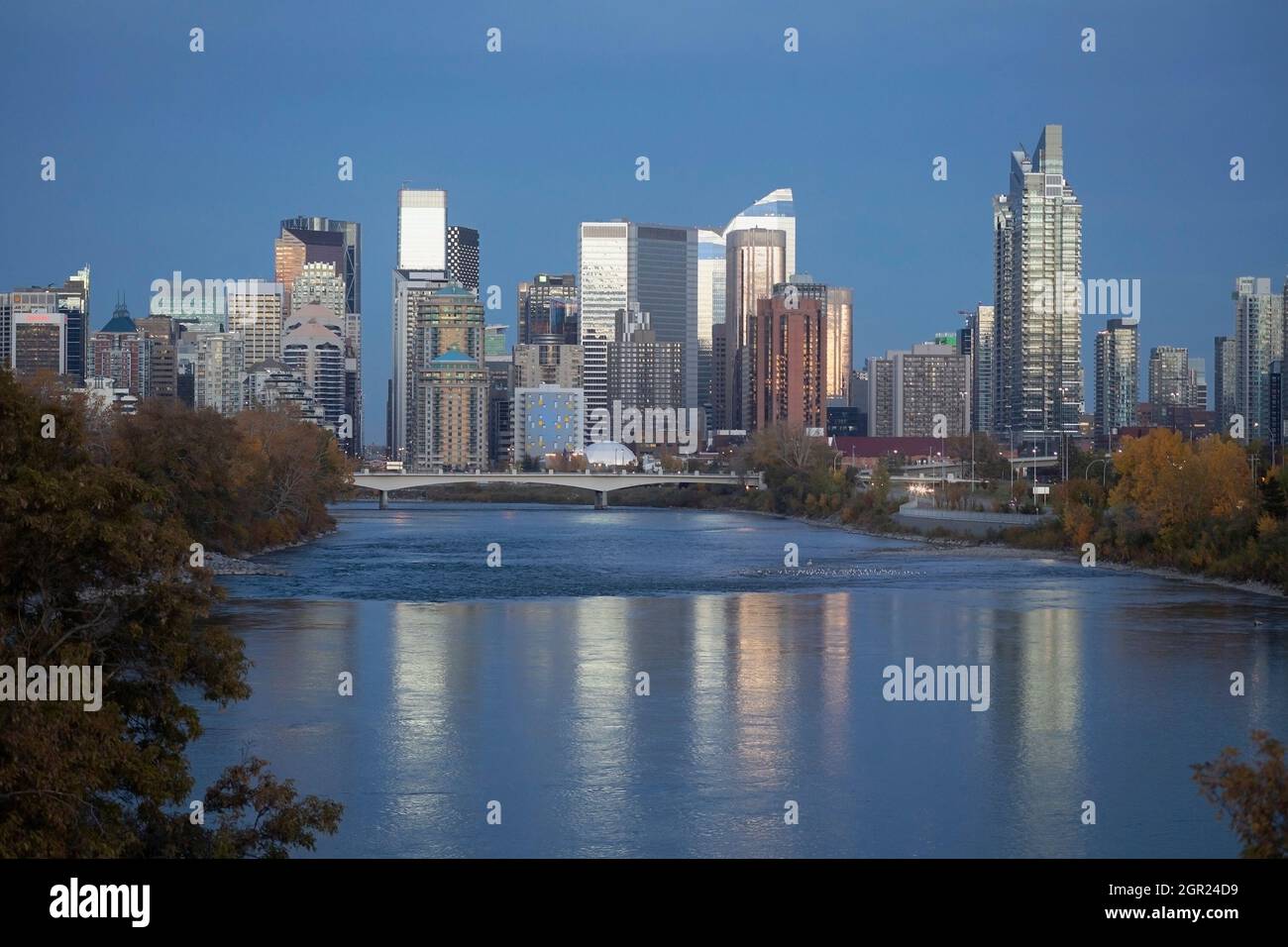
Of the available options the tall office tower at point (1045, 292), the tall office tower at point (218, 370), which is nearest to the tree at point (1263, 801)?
the tall office tower at point (1045, 292)

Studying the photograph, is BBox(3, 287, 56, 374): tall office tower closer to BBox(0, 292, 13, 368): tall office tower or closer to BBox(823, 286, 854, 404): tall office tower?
BBox(0, 292, 13, 368): tall office tower

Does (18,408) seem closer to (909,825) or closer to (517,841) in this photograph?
(517,841)

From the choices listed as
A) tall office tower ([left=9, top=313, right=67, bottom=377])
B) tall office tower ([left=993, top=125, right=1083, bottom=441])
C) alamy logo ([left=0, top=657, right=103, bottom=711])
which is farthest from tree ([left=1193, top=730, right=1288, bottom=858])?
tall office tower ([left=993, top=125, right=1083, bottom=441])

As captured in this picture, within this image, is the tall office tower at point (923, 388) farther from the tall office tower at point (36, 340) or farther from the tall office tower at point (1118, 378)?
the tall office tower at point (36, 340)

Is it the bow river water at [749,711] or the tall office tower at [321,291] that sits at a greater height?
the tall office tower at [321,291]
